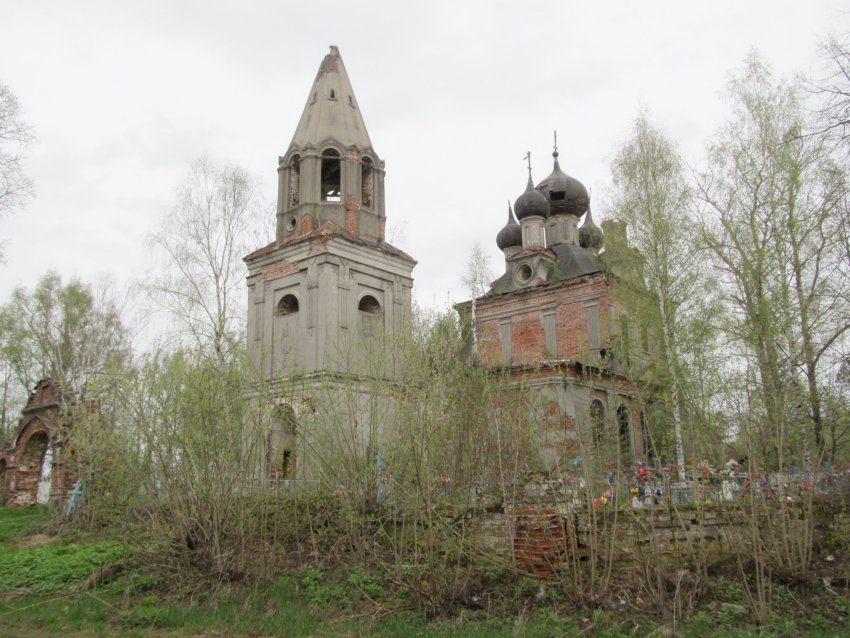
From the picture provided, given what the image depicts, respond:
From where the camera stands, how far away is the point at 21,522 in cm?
1652

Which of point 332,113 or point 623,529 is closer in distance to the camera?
point 623,529

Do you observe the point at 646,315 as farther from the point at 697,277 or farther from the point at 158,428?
the point at 158,428

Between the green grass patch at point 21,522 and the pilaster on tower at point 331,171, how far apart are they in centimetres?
995

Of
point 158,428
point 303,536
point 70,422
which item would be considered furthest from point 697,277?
point 70,422

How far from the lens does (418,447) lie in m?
9.12

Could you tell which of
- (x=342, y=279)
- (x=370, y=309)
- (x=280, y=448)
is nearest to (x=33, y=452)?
(x=342, y=279)

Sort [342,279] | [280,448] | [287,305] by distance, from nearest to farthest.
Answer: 1. [280,448]
2. [342,279]
3. [287,305]

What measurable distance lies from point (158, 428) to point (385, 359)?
3.24 meters

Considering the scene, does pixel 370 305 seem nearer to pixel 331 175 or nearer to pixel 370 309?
pixel 370 309

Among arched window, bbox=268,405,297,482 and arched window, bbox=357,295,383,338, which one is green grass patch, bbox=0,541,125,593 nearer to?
arched window, bbox=268,405,297,482

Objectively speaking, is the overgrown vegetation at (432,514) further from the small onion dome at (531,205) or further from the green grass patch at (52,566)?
the small onion dome at (531,205)

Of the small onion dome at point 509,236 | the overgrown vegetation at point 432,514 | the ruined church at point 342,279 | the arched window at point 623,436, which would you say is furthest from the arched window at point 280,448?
the small onion dome at point 509,236

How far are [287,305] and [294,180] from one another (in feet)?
13.2

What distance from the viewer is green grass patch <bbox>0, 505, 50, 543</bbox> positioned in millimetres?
14946
